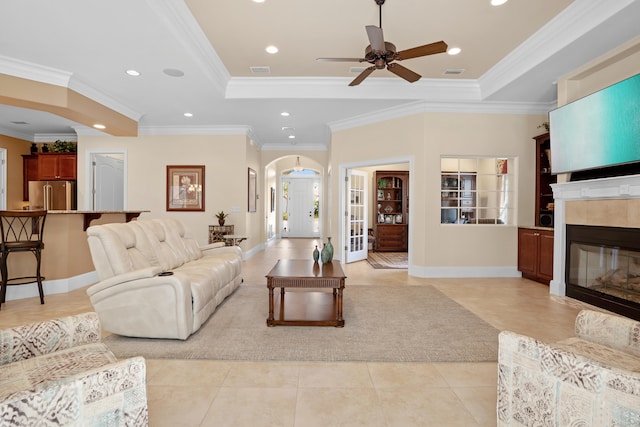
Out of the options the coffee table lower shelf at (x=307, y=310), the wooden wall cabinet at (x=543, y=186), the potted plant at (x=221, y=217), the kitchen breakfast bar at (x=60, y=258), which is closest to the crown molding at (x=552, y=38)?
the wooden wall cabinet at (x=543, y=186)

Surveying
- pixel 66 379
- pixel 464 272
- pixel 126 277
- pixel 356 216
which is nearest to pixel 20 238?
pixel 126 277

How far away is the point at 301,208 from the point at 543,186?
28.1 ft

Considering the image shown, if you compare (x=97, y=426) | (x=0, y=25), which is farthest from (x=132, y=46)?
(x=97, y=426)

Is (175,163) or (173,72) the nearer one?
(173,72)

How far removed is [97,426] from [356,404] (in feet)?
4.20

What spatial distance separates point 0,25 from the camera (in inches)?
125

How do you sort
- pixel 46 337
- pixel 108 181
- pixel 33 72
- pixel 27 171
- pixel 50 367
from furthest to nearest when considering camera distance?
pixel 27 171, pixel 108 181, pixel 33 72, pixel 46 337, pixel 50 367

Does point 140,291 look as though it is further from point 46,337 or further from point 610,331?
point 610,331

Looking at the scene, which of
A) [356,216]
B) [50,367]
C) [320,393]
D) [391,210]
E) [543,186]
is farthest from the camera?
[391,210]

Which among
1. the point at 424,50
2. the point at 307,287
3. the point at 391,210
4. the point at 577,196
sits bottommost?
the point at 307,287

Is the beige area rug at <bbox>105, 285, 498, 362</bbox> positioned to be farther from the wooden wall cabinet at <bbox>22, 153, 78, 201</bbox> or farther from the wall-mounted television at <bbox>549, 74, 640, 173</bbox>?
the wooden wall cabinet at <bbox>22, 153, 78, 201</bbox>

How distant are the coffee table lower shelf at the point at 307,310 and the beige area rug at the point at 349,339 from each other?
0.19 ft

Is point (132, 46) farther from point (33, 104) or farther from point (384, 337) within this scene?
point (384, 337)

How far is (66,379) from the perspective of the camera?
1.05 metres
